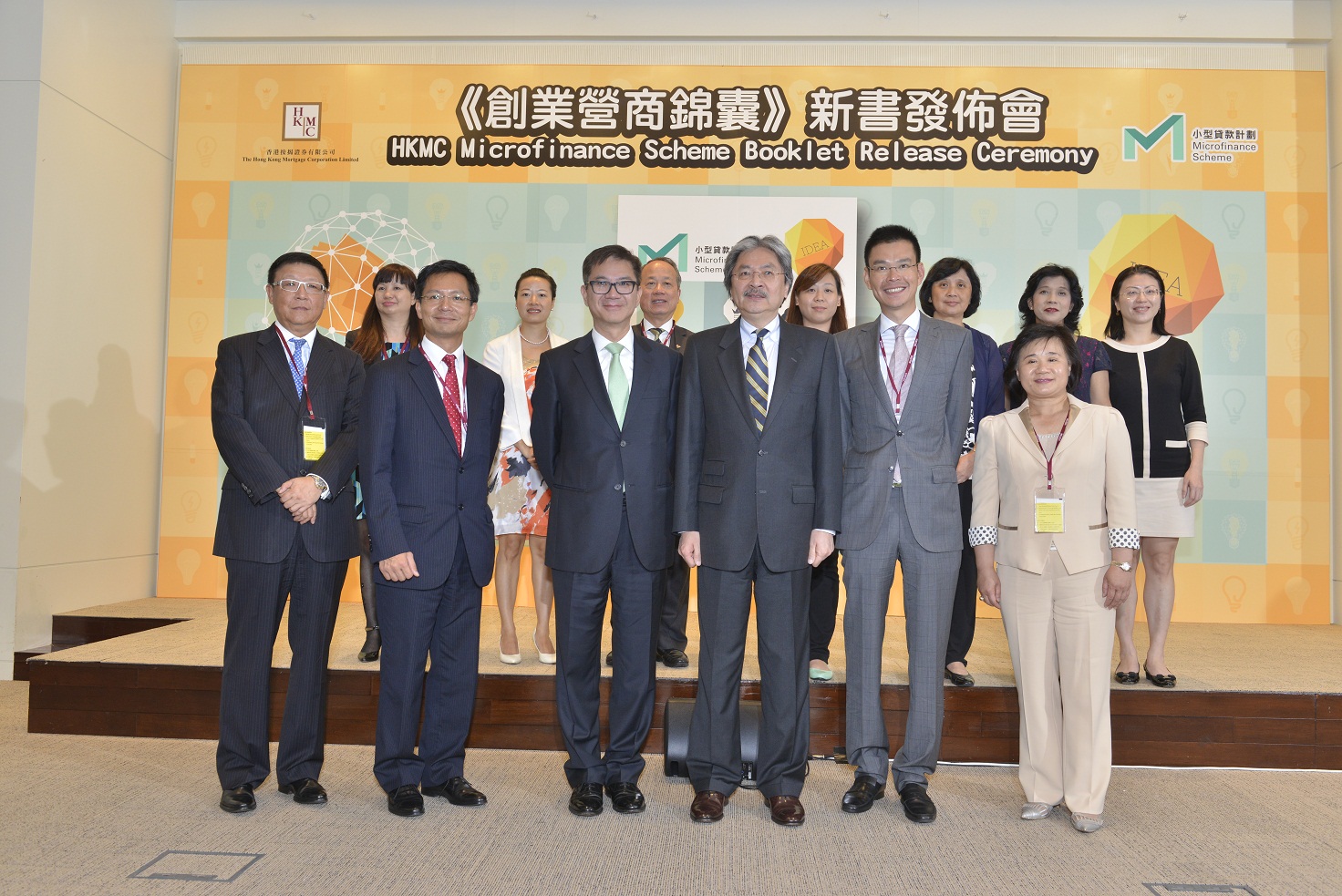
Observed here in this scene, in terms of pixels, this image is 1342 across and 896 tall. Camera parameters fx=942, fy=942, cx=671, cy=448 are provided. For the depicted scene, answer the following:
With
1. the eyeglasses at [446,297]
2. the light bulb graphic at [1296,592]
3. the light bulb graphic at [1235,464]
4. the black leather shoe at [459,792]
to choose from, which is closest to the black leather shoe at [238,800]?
the black leather shoe at [459,792]

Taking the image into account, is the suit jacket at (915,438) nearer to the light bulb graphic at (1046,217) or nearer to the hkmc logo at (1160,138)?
the light bulb graphic at (1046,217)

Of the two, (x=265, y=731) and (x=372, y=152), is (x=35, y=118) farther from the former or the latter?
(x=265, y=731)

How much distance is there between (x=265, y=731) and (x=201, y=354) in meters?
3.82

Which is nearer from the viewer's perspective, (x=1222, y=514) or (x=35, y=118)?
(x=35, y=118)

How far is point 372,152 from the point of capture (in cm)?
623

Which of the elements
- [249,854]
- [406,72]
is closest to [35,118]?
[406,72]

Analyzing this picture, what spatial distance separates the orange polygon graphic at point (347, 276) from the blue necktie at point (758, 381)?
151 inches

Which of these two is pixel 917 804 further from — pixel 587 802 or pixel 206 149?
pixel 206 149

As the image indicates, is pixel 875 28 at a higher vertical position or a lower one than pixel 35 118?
higher

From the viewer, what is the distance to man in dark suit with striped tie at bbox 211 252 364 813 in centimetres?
313

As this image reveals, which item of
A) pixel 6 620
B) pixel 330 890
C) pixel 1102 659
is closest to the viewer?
pixel 330 890

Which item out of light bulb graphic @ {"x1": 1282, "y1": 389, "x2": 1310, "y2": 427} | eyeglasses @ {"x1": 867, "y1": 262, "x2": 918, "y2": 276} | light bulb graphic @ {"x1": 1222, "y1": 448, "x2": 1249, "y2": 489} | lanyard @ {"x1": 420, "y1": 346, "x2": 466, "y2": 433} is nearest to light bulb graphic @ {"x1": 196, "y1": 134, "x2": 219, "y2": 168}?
lanyard @ {"x1": 420, "y1": 346, "x2": 466, "y2": 433}

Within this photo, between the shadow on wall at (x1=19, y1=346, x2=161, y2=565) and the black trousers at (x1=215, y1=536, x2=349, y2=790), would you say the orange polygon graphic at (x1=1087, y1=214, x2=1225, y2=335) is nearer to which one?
the black trousers at (x1=215, y1=536, x2=349, y2=790)

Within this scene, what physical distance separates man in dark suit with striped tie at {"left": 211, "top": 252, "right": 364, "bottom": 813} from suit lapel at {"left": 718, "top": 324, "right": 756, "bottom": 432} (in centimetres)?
133
